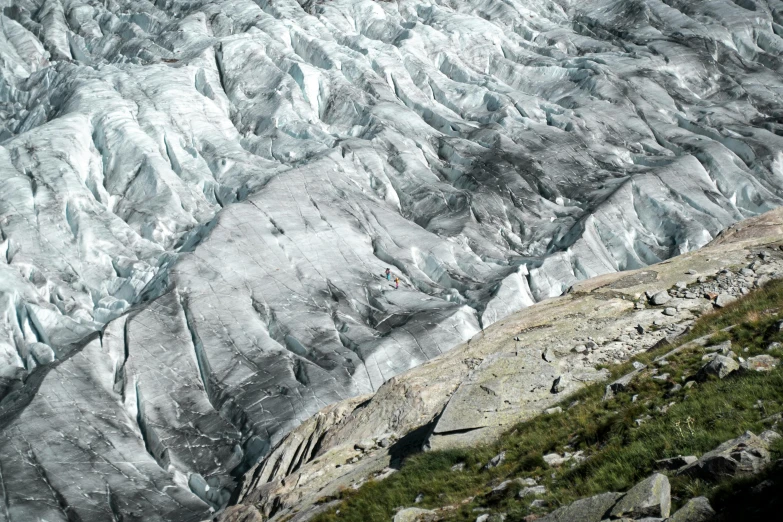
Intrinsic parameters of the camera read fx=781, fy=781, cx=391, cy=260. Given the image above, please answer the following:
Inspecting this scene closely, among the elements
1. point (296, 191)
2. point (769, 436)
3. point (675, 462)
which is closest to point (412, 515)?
point (675, 462)

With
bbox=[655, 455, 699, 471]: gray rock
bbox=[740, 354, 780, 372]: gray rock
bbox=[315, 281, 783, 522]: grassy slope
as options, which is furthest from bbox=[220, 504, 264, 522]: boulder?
bbox=[740, 354, 780, 372]: gray rock

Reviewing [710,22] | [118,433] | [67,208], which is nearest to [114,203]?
[67,208]

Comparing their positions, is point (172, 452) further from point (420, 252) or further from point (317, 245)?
point (420, 252)

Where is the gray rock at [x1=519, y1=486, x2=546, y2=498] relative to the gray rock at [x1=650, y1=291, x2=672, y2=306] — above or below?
above

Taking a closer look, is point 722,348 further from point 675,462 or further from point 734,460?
point 734,460

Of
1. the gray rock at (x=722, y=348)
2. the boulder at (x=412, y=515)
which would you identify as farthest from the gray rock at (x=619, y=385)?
the boulder at (x=412, y=515)

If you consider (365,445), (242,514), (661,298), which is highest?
(661,298)

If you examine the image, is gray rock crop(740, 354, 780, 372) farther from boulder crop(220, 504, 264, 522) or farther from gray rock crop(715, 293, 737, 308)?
boulder crop(220, 504, 264, 522)

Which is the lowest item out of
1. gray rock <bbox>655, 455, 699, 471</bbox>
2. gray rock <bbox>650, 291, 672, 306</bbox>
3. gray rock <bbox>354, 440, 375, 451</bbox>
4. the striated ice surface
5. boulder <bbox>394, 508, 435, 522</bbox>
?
the striated ice surface
